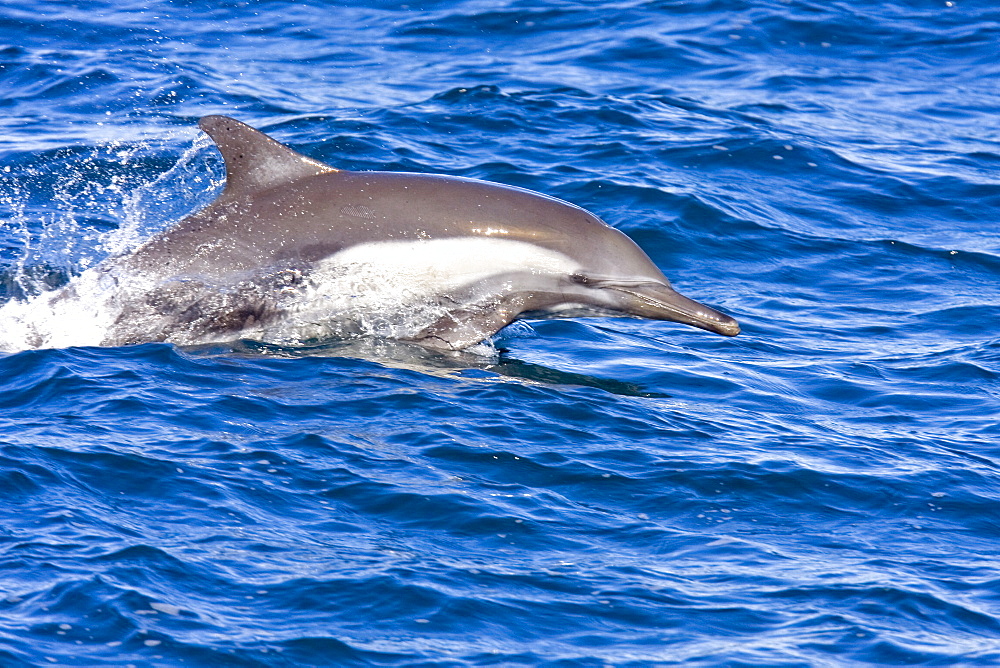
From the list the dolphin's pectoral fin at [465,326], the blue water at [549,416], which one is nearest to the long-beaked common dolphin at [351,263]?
the dolphin's pectoral fin at [465,326]

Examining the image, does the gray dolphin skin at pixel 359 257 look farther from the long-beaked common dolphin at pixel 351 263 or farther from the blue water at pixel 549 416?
the blue water at pixel 549 416

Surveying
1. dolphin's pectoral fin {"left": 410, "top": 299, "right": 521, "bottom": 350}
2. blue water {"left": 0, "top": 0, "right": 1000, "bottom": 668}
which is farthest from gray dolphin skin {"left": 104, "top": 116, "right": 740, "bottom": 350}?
A: blue water {"left": 0, "top": 0, "right": 1000, "bottom": 668}

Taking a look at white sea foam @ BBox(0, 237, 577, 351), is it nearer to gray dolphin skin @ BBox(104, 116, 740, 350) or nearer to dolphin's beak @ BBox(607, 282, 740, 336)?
gray dolphin skin @ BBox(104, 116, 740, 350)

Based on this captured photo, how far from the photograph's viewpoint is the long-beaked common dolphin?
8719mm

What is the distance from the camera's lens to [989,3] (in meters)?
20.3

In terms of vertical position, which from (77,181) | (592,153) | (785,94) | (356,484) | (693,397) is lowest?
(356,484)

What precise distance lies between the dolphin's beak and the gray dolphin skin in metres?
0.01

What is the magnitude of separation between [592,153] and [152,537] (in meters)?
8.98

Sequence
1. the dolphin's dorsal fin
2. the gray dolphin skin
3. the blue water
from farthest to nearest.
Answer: the gray dolphin skin
the dolphin's dorsal fin
the blue water

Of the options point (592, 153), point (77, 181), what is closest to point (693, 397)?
point (592, 153)

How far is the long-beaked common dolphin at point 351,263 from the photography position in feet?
28.6

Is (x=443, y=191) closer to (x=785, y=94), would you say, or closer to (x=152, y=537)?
(x=152, y=537)

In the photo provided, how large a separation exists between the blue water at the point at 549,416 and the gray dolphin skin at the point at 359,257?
31 cm

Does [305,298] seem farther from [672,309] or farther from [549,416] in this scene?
[672,309]
